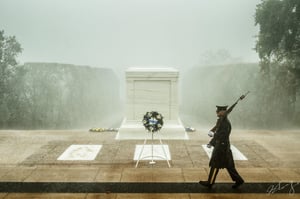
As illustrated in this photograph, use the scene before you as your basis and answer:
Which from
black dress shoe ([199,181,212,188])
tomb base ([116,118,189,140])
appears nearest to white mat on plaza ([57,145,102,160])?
tomb base ([116,118,189,140])

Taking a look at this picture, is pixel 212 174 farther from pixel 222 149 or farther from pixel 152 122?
pixel 152 122

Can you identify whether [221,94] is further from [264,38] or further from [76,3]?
[76,3]

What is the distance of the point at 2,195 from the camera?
26.9 ft

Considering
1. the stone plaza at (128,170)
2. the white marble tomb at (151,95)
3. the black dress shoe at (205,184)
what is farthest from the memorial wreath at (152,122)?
the white marble tomb at (151,95)

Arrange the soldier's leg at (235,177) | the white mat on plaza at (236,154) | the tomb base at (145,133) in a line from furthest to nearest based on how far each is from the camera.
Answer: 1. the tomb base at (145,133)
2. the white mat on plaza at (236,154)
3. the soldier's leg at (235,177)

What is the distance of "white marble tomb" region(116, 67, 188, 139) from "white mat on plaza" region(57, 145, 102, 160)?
6.73ft

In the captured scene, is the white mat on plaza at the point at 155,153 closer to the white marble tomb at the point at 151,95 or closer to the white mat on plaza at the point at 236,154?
the white mat on plaza at the point at 236,154

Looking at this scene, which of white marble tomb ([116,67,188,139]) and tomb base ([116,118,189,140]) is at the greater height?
white marble tomb ([116,67,188,139])

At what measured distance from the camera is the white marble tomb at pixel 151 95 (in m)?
14.3

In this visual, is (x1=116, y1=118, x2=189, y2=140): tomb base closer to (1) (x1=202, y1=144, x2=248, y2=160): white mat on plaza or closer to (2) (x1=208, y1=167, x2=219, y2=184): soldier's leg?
(1) (x1=202, y1=144, x2=248, y2=160): white mat on plaza

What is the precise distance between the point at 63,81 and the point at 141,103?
27.0m

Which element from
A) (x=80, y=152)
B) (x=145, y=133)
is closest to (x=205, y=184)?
(x=80, y=152)

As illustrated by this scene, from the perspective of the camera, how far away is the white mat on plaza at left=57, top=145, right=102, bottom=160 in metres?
11.4

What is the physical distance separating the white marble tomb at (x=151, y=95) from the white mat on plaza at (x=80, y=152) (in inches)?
80.7
